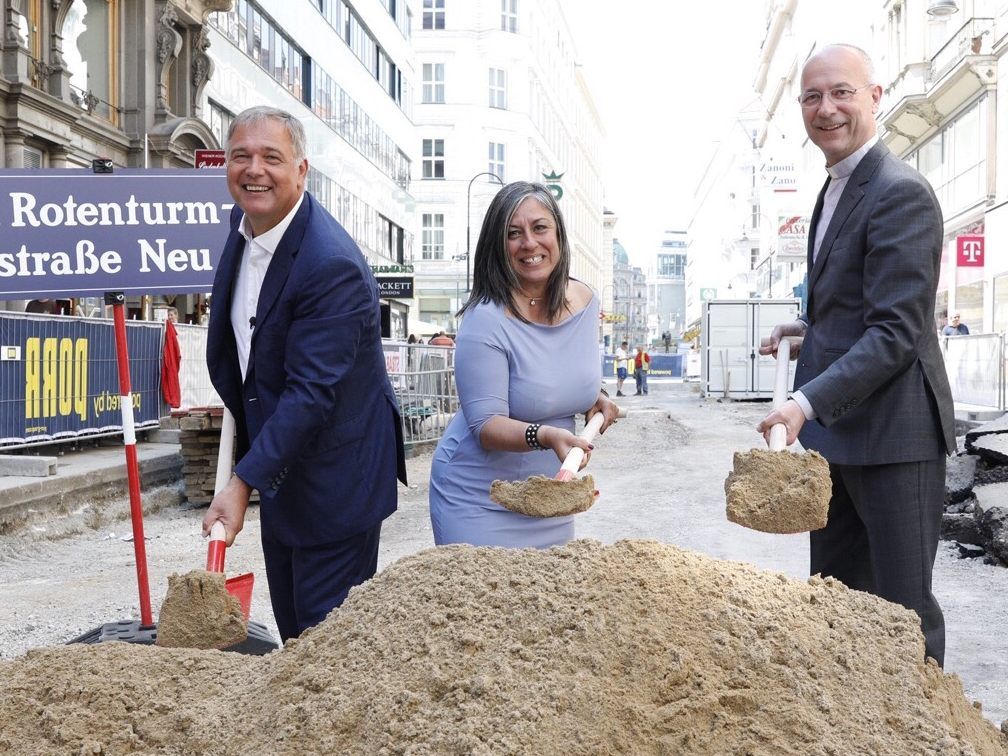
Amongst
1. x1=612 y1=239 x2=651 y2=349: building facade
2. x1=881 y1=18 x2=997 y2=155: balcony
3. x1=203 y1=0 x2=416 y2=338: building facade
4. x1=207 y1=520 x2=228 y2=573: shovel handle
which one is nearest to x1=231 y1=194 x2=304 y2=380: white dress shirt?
x1=207 y1=520 x2=228 y2=573: shovel handle

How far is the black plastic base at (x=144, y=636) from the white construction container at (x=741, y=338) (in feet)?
82.3

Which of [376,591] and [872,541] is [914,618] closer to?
[872,541]

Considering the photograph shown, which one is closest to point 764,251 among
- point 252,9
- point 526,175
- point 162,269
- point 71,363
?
point 526,175

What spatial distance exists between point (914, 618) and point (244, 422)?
1.87 m

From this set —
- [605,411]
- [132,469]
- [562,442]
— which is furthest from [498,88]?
[562,442]

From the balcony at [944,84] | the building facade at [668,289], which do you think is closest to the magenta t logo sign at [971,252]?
the balcony at [944,84]

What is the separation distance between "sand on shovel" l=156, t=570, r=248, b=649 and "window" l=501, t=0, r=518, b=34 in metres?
63.9

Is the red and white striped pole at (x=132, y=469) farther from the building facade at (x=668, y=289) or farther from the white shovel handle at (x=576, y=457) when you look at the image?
the building facade at (x=668, y=289)

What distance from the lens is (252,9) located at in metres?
25.6

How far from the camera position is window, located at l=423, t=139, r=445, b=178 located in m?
61.8

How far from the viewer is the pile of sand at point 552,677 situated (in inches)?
Answer: 66.3

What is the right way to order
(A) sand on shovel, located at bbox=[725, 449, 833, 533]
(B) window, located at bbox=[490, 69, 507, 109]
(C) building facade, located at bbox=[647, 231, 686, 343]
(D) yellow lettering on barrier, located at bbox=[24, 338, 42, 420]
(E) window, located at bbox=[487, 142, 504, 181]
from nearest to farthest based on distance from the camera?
(A) sand on shovel, located at bbox=[725, 449, 833, 533], (D) yellow lettering on barrier, located at bbox=[24, 338, 42, 420], (E) window, located at bbox=[487, 142, 504, 181], (B) window, located at bbox=[490, 69, 507, 109], (C) building facade, located at bbox=[647, 231, 686, 343]

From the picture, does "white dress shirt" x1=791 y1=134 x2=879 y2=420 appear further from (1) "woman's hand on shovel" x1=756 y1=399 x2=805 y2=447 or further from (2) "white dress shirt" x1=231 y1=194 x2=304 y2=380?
(2) "white dress shirt" x1=231 y1=194 x2=304 y2=380

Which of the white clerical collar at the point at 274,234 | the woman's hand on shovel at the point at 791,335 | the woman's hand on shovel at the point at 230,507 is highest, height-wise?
the white clerical collar at the point at 274,234
